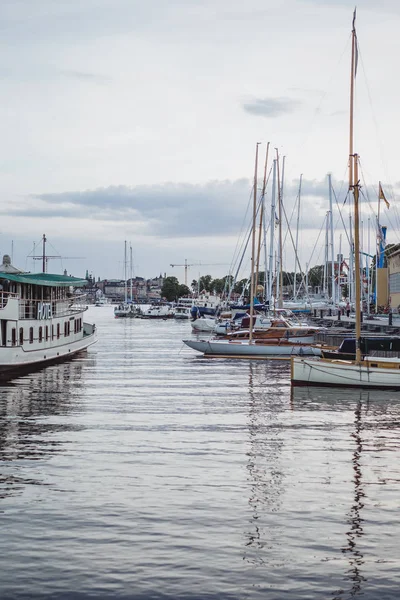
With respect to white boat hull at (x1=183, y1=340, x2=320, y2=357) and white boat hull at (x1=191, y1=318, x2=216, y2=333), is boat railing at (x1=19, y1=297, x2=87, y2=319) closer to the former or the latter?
white boat hull at (x1=183, y1=340, x2=320, y2=357)

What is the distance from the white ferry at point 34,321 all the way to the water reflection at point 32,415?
132 cm

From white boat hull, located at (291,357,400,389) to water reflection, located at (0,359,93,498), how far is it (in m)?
11.3

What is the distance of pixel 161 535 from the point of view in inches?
599

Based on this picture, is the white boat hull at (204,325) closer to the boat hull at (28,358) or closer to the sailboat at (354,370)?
the boat hull at (28,358)

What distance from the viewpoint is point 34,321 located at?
5000 centimetres

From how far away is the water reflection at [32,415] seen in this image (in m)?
21.4

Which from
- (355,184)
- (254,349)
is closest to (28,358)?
(254,349)

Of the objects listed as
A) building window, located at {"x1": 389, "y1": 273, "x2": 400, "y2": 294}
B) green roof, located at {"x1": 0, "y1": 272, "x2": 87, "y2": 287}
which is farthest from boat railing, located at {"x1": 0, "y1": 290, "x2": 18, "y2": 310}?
building window, located at {"x1": 389, "y1": 273, "x2": 400, "y2": 294}

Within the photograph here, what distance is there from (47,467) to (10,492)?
8.93 ft

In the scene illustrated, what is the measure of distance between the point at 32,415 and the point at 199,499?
1463 cm

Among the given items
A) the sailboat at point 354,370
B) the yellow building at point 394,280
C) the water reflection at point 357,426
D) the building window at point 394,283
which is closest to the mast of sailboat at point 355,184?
the sailboat at point 354,370

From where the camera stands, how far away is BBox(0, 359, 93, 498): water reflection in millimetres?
21406

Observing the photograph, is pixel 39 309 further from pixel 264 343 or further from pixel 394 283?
pixel 394 283

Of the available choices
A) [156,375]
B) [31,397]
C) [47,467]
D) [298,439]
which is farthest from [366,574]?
[156,375]
